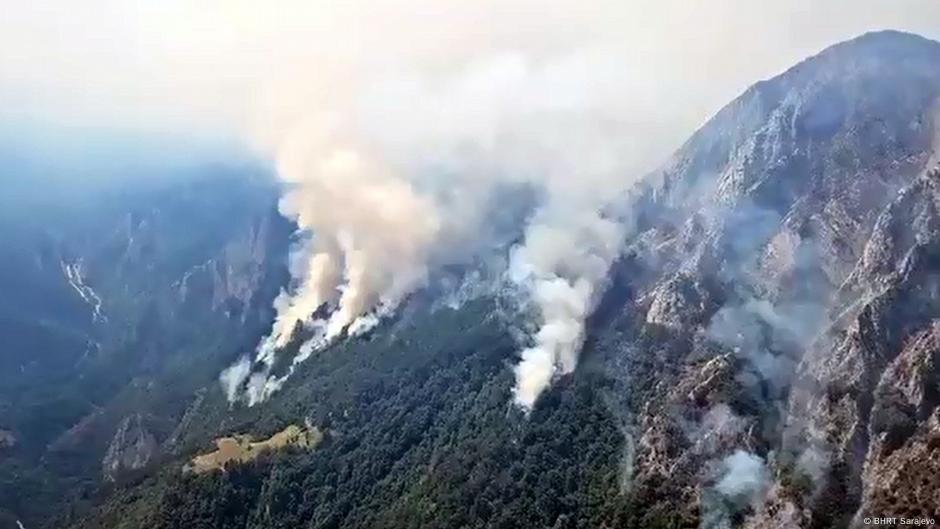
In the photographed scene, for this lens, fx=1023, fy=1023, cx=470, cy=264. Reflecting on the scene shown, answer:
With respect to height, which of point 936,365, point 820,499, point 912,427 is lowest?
point 820,499

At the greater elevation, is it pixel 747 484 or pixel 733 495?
pixel 747 484

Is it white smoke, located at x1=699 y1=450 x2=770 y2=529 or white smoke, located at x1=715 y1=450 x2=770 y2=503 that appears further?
white smoke, located at x1=715 y1=450 x2=770 y2=503

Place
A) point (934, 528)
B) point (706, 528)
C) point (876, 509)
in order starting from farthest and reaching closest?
point (706, 528), point (876, 509), point (934, 528)

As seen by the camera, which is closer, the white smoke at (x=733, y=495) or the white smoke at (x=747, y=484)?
the white smoke at (x=733, y=495)

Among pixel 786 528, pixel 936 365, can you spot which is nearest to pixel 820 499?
pixel 786 528

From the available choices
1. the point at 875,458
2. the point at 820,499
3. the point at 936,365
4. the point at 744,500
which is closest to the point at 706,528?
the point at 744,500

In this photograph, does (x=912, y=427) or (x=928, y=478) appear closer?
(x=928, y=478)

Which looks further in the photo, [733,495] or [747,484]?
[747,484]

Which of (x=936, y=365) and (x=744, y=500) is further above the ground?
(x=936, y=365)

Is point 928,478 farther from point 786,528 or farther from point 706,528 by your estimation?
point 706,528

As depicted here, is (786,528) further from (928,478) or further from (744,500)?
(928,478)

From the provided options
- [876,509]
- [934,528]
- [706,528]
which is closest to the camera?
[934,528]
